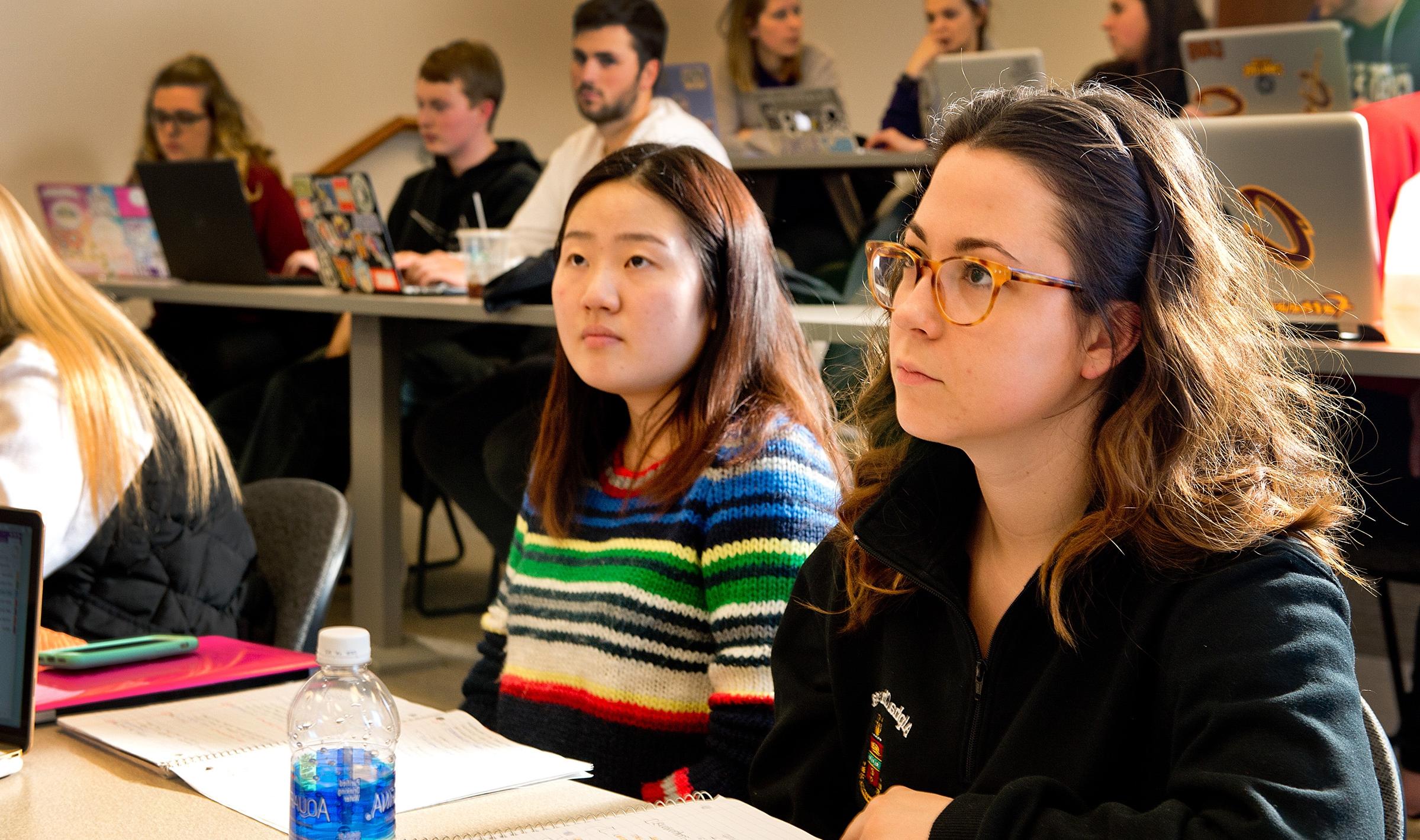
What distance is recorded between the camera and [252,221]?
344 centimetres

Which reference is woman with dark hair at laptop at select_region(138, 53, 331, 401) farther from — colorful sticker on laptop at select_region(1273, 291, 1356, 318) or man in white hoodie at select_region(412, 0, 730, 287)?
colorful sticker on laptop at select_region(1273, 291, 1356, 318)

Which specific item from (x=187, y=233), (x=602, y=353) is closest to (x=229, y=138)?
(x=187, y=233)

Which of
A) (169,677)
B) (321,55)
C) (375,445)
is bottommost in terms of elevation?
(375,445)

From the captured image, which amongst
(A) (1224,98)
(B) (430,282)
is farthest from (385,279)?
(A) (1224,98)

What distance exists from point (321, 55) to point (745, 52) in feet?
5.68

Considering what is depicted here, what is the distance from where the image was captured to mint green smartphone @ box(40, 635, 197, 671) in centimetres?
127

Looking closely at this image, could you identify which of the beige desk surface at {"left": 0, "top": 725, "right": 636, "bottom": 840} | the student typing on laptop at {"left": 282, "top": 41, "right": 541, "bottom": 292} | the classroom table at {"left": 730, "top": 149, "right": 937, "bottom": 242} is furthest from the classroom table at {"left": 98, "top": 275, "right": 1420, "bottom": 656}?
the beige desk surface at {"left": 0, "top": 725, "right": 636, "bottom": 840}

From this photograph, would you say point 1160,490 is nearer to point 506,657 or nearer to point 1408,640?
point 506,657

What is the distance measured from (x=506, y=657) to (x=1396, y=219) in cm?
135

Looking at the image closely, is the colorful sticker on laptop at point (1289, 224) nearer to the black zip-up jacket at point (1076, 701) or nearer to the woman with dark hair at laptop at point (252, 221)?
the black zip-up jacket at point (1076, 701)

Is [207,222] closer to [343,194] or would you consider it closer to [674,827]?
[343,194]

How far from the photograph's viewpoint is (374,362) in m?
2.96

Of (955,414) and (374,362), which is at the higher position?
(955,414)

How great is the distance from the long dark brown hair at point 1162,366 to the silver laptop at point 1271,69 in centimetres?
221
